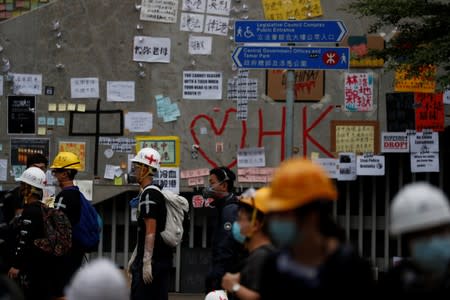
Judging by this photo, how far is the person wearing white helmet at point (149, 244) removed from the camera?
9.68 meters

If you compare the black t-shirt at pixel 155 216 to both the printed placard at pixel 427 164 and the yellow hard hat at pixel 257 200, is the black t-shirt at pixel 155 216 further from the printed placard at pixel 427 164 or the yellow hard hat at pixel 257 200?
the printed placard at pixel 427 164

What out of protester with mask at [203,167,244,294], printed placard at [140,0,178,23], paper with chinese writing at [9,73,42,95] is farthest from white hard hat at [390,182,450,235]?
paper with chinese writing at [9,73,42,95]

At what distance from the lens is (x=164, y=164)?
1345cm

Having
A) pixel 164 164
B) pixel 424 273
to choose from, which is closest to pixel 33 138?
pixel 164 164

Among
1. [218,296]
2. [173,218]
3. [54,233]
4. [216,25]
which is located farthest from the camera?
[216,25]

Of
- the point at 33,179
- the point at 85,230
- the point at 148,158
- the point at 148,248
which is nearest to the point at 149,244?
the point at 148,248

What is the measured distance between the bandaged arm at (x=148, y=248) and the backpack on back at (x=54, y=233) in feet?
2.27

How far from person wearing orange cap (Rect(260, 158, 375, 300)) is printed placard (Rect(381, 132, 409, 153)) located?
8.75 m

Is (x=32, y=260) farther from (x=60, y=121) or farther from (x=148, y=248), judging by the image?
(x=60, y=121)

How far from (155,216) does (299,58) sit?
189cm

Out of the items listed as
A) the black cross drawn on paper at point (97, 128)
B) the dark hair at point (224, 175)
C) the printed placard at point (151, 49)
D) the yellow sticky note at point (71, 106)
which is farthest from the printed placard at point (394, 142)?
the dark hair at point (224, 175)

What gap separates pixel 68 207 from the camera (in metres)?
9.72

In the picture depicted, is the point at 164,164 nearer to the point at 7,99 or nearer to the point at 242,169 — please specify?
the point at 242,169

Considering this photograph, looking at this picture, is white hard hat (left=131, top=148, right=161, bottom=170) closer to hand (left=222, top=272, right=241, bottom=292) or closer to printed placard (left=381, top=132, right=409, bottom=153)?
hand (left=222, top=272, right=241, bottom=292)
